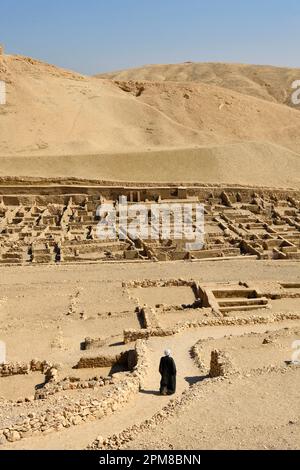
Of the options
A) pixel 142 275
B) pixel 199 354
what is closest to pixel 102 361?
pixel 199 354

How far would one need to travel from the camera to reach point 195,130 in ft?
159

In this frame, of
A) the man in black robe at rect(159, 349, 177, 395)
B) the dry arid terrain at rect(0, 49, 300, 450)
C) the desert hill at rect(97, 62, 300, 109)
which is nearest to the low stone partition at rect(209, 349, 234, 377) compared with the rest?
the dry arid terrain at rect(0, 49, 300, 450)

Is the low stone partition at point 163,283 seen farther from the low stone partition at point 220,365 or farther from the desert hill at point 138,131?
the desert hill at point 138,131

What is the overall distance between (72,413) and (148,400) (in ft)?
4.84

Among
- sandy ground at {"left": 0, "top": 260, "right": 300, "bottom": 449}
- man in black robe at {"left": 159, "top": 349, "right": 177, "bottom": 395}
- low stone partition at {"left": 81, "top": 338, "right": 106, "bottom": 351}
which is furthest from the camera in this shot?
low stone partition at {"left": 81, "top": 338, "right": 106, "bottom": 351}

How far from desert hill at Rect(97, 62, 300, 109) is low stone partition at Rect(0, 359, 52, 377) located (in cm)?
6432

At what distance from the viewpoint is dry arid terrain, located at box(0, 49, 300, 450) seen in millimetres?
6980

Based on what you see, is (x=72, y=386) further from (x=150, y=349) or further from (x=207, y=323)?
(x=207, y=323)

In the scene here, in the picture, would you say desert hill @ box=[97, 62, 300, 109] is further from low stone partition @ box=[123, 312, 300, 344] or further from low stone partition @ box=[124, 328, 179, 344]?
low stone partition @ box=[124, 328, 179, 344]

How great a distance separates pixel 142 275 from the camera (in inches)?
701

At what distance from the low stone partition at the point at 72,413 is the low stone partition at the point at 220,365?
4.54 ft
